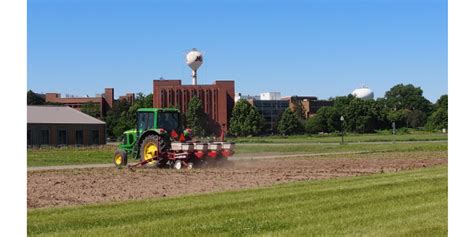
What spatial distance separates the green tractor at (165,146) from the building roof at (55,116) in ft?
147

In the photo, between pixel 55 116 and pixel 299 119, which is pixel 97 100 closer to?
pixel 299 119

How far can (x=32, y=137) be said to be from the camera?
223 feet

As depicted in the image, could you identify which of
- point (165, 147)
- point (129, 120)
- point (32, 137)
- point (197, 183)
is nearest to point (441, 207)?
point (197, 183)

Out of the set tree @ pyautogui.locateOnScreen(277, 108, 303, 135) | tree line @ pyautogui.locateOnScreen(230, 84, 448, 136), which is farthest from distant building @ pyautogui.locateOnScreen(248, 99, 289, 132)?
tree @ pyautogui.locateOnScreen(277, 108, 303, 135)

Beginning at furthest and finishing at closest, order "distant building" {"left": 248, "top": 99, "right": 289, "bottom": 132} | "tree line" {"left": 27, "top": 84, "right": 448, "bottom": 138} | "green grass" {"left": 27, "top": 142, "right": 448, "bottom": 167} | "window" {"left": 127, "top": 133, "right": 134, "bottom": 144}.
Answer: "distant building" {"left": 248, "top": 99, "right": 289, "bottom": 132}
"tree line" {"left": 27, "top": 84, "right": 448, "bottom": 138}
"green grass" {"left": 27, "top": 142, "right": 448, "bottom": 167}
"window" {"left": 127, "top": 133, "right": 134, "bottom": 144}

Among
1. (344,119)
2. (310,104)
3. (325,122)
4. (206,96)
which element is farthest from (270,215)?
(310,104)

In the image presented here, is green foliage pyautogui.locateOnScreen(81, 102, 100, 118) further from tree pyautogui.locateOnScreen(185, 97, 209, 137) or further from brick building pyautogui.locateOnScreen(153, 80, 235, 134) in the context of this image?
tree pyautogui.locateOnScreen(185, 97, 209, 137)

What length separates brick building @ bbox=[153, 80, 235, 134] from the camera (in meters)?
109

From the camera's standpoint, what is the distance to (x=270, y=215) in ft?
32.9

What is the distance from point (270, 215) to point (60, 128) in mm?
64068

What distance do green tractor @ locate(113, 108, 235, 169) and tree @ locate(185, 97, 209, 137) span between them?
76.9 meters

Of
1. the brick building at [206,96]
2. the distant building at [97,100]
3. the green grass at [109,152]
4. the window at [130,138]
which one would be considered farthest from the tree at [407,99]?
the window at [130,138]

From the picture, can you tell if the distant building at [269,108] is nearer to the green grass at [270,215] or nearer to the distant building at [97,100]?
the distant building at [97,100]

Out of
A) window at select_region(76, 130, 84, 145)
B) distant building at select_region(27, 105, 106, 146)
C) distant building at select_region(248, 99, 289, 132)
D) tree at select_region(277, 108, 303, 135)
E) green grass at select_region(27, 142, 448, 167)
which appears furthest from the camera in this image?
distant building at select_region(248, 99, 289, 132)
